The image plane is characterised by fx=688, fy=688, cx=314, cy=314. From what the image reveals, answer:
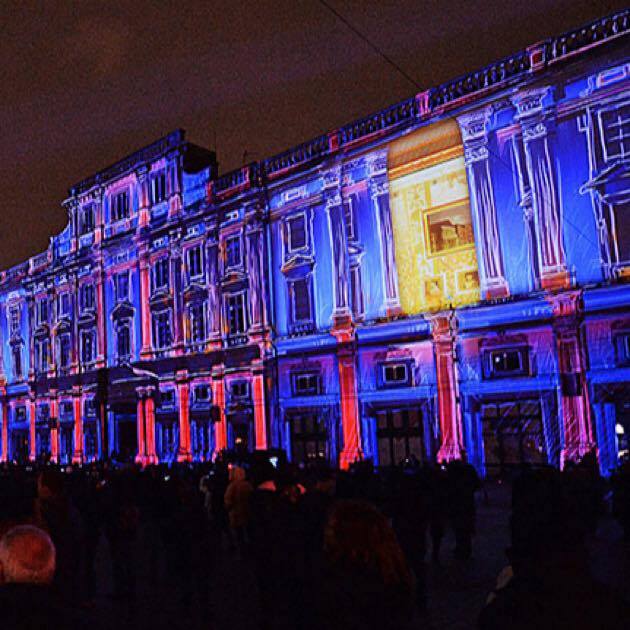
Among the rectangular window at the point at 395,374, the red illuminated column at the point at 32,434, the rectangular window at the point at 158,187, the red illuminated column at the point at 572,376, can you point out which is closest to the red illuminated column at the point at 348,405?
the rectangular window at the point at 395,374

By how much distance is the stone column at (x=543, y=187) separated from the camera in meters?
21.4

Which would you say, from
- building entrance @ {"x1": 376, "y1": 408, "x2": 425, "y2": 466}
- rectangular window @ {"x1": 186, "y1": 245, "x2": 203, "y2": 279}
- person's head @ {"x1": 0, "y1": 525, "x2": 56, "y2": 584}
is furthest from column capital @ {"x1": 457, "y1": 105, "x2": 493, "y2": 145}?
person's head @ {"x1": 0, "y1": 525, "x2": 56, "y2": 584}

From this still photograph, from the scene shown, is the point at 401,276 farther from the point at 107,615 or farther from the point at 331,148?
the point at 107,615

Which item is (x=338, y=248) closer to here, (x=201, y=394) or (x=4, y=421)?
(x=201, y=394)

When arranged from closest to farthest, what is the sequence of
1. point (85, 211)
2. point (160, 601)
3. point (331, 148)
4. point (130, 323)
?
point (160, 601) < point (331, 148) < point (130, 323) < point (85, 211)

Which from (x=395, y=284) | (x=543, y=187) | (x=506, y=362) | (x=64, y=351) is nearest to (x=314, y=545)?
(x=506, y=362)

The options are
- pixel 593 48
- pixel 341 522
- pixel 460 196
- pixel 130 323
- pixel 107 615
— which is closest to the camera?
pixel 341 522

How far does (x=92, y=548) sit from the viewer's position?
10.3 meters

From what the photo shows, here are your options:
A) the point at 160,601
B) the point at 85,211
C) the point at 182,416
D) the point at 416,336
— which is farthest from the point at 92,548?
the point at 85,211

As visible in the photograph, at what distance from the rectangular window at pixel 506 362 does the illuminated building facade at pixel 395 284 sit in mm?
46

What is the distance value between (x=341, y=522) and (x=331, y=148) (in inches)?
976

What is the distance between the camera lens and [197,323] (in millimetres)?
31859

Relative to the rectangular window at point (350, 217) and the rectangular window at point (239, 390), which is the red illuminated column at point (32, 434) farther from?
the rectangular window at point (350, 217)

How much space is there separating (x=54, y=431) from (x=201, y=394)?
1266 cm
